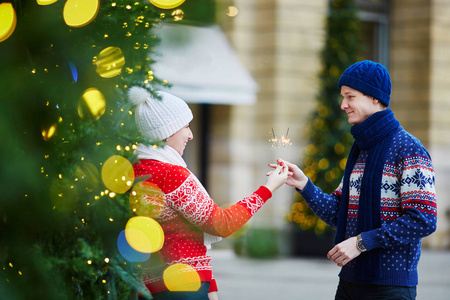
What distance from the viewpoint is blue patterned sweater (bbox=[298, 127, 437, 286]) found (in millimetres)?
2719

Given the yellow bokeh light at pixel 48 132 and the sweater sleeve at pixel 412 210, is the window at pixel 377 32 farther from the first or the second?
the yellow bokeh light at pixel 48 132

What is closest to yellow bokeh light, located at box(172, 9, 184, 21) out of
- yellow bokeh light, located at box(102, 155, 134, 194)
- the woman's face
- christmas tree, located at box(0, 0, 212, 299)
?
christmas tree, located at box(0, 0, 212, 299)

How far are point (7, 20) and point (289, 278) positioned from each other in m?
8.02

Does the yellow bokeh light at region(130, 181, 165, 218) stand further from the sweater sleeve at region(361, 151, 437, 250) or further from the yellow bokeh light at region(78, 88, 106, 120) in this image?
the sweater sleeve at region(361, 151, 437, 250)

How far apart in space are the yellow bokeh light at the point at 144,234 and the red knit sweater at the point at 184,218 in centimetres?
6

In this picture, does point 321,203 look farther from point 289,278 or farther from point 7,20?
point 289,278

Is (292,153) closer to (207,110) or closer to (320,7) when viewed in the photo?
(207,110)

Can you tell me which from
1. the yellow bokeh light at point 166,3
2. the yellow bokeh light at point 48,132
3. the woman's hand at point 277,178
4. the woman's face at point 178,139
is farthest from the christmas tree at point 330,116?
the yellow bokeh light at point 48,132

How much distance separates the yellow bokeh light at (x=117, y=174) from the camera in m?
2.16

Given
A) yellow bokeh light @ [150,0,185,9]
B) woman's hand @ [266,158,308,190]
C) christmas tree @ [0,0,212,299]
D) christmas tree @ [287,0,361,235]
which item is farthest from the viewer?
christmas tree @ [287,0,361,235]

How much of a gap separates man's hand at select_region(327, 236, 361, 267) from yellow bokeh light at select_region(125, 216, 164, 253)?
712 millimetres

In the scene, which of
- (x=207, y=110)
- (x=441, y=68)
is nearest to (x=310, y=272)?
(x=207, y=110)

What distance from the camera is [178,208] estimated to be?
2734mm

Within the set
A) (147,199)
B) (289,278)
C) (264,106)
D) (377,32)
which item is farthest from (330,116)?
(147,199)
